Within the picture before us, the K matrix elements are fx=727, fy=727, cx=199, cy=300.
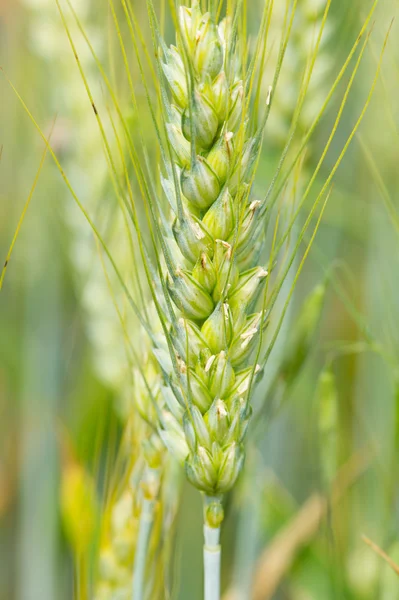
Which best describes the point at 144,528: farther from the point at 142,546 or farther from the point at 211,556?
the point at 211,556

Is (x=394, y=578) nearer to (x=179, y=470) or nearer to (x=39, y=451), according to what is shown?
(x=179, y=470)

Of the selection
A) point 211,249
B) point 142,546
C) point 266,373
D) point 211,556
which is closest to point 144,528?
point 142,546

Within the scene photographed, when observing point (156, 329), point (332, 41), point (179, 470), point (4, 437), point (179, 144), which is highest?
point (332, 41)

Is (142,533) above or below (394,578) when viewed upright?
above

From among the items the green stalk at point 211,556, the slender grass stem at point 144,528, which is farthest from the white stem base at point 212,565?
the slender grass stem at point 144,528

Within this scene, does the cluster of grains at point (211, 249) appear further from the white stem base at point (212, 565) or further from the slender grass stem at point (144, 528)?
the slender grass stem at point (144, 528)

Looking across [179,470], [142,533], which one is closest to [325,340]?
[179,470]

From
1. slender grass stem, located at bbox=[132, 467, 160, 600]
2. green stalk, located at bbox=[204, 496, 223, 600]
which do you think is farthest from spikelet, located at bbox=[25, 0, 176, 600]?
green stalk, located at bbox=[204, 496, 223, 600]
